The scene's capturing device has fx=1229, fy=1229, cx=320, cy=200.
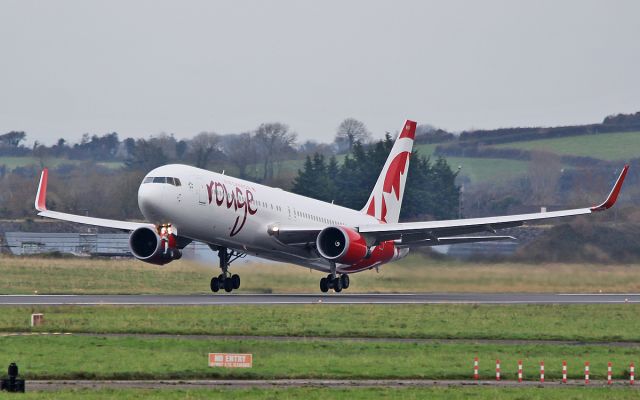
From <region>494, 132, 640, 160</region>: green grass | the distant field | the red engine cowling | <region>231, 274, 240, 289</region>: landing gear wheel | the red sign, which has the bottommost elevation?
the red sign

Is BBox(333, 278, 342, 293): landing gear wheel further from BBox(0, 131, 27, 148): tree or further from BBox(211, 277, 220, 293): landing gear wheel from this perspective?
BBox(0, 131, 27, 148): tree

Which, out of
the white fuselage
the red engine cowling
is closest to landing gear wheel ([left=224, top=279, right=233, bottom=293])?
the white fuselage

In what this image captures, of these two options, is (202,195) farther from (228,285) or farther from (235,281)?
(235,281)

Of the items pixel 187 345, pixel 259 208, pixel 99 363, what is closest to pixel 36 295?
pixel 259 208

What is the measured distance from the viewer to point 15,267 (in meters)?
60.2

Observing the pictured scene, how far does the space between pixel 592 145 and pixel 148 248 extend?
268ft

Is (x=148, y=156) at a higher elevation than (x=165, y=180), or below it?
higher

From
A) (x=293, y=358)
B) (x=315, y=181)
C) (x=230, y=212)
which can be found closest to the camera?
(x=293, y=358)

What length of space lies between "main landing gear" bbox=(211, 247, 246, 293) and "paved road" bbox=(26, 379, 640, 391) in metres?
26.7

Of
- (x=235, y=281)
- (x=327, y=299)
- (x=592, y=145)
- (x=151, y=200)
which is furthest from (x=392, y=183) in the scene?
(x=592, y=145)

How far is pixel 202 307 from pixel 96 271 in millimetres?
19067

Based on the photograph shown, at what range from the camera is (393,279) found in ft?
182

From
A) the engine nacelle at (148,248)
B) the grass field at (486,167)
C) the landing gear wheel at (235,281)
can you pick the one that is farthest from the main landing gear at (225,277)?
the grass field at (486,167)

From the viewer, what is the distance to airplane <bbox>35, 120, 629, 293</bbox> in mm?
46438
